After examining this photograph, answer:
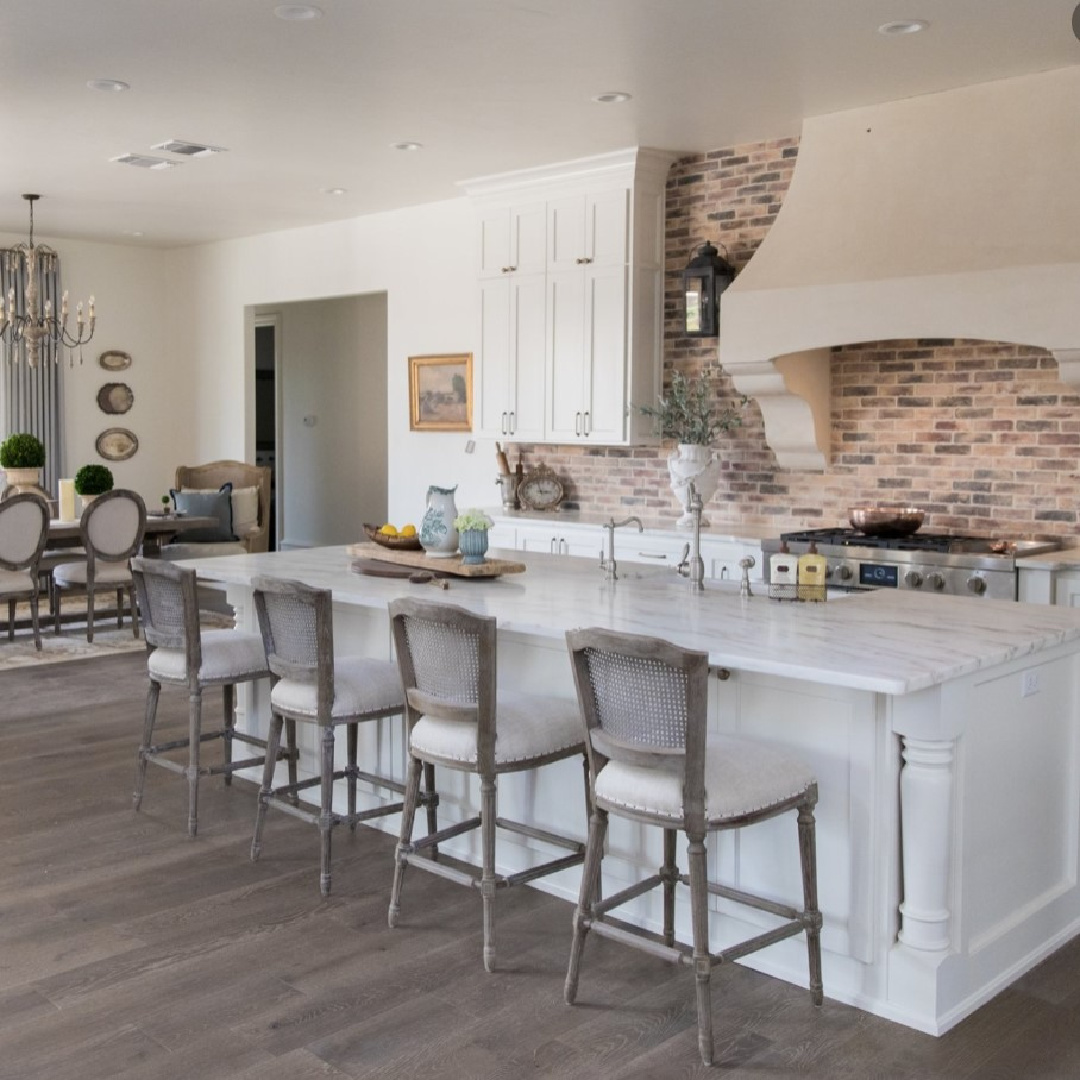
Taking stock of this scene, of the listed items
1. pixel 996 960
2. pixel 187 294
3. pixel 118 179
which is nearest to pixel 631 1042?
Answer: pixel 996 960

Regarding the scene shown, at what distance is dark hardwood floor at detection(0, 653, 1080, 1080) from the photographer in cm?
275

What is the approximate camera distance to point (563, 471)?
7539mm

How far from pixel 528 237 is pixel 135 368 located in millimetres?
4991

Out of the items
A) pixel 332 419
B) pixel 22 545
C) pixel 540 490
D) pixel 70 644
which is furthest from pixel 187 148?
pixel 332 419

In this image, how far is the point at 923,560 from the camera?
5.20 meters

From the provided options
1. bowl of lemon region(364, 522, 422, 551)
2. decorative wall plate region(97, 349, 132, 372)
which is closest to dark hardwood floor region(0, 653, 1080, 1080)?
bowl of lemon region(364, 522, 422, 551)

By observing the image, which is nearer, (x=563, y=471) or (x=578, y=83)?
(x=578, y=83)

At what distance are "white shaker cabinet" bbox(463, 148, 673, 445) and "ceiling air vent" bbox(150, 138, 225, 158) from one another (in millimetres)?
1513

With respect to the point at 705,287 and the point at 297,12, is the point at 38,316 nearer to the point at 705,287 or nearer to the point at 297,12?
the point at 705,287

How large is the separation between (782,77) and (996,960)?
3.64m

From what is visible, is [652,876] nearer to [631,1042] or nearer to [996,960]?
[631,1042]

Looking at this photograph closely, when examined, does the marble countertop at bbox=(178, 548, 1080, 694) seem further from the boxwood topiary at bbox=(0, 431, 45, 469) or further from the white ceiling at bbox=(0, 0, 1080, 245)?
the boxwood topiary at bbox=(0, 431, 45, 469)

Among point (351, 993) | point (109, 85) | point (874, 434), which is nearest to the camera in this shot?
point (351, 993)

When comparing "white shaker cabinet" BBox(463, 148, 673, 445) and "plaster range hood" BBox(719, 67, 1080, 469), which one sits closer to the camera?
"plaster range hood" BBox(719, 67, 1080, 469)
